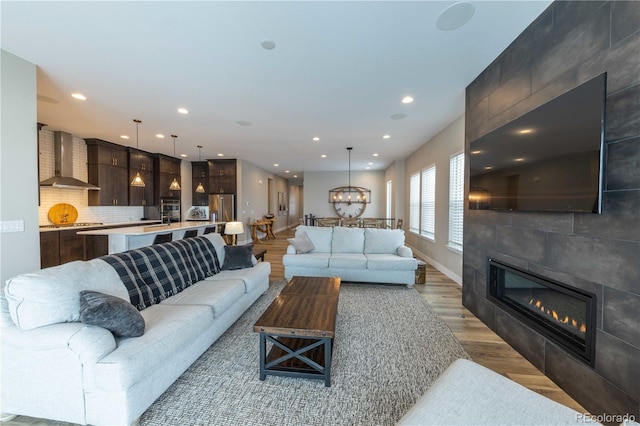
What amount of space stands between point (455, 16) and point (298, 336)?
8.89 ft

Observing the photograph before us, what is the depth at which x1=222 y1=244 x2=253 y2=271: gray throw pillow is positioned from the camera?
11.1ft

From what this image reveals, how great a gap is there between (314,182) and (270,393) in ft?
29.4

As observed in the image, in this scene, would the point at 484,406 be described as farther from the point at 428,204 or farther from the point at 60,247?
the point at 60,247

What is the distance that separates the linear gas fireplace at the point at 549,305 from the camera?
1653 mm

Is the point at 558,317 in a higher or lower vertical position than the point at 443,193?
lower

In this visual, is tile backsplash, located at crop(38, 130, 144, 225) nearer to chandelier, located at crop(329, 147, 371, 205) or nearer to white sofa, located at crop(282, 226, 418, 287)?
white sofa, located at crop(282, 226, 418, 287)

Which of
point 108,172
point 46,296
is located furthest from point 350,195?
point 46,296

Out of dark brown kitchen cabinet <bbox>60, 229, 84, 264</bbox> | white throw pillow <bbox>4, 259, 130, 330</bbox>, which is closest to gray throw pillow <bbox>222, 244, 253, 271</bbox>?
white throw pillow <bbox>4, 259, 130, 330</bbox>

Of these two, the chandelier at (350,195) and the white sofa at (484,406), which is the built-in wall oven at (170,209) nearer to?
the chandelier at (350,195)

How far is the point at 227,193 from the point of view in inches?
311

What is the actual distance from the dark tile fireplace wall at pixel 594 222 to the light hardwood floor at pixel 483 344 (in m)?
0.08

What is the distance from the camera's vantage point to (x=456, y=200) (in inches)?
166

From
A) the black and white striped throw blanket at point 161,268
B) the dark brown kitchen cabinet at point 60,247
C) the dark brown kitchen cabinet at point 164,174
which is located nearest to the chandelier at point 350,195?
the dark brown kitchen cabinet at point 164,174

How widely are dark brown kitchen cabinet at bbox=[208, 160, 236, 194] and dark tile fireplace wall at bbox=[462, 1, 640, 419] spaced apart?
7.14m
